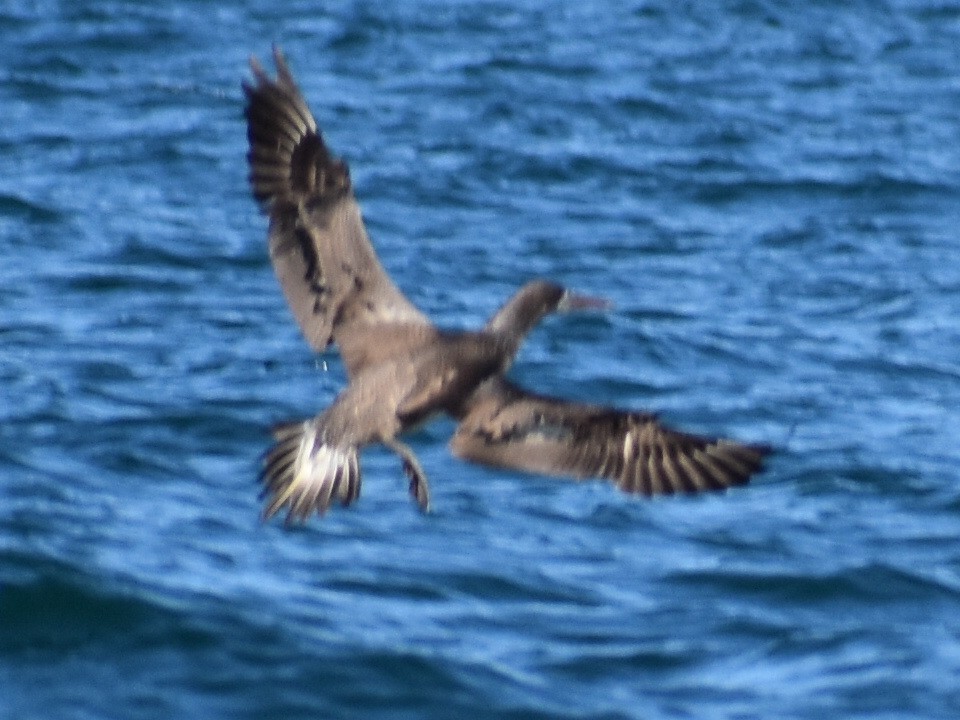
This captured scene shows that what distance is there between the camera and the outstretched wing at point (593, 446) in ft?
19.8

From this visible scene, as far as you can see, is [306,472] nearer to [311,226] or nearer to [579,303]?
[311,226]

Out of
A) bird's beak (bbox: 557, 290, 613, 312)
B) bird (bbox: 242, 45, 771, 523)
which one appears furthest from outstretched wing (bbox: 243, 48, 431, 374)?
bird's beak (bbox: 557, 290, 613, 312)

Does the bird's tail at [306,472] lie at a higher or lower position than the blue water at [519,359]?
higher

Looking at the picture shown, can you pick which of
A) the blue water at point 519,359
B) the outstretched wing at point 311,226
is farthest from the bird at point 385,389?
the blue water at point 519,359

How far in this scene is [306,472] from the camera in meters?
5.87

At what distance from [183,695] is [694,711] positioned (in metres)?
1.45

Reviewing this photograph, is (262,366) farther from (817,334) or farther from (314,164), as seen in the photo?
(314,164)

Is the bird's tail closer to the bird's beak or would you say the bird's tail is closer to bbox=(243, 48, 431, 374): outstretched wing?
bbox=(243, 48, 431, 374): outstretched wing

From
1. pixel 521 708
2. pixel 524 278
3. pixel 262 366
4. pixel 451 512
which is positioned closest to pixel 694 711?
pixel 521 708

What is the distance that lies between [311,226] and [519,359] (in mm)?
3494

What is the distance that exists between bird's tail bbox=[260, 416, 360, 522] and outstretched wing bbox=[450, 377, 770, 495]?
32cm

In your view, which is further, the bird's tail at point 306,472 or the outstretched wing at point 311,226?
the outstretched wing at point 311,226

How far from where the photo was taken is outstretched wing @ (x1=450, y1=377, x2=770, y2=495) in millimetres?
6043

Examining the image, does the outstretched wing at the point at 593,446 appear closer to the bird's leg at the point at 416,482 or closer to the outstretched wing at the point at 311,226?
the bird's leg at the point at 416,482
